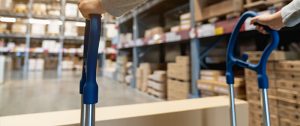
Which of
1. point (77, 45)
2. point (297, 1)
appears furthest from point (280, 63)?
point (77, 45)

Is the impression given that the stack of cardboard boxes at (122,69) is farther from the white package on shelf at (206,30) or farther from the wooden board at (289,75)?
the wooden board at (289,75)

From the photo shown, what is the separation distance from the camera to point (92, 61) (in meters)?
0.44

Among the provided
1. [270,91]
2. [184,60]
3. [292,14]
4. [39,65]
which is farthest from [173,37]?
[39,65]

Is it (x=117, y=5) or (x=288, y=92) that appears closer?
(x=117, y=5)

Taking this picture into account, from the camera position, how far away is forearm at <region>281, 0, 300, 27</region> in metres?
0.55

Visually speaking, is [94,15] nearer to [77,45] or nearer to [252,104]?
[252,104]

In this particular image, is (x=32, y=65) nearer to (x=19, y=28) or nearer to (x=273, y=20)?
(x=19, y=28)

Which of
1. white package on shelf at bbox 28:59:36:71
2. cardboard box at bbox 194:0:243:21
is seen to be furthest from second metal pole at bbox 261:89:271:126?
white package on shelf at bbox 28:59:36:71

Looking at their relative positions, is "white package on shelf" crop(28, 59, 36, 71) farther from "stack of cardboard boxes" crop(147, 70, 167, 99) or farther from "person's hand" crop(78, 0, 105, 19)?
"person's hand" crop(78, 0, 105, 19)

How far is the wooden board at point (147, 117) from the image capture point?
74 cm

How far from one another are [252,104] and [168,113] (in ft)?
3.38

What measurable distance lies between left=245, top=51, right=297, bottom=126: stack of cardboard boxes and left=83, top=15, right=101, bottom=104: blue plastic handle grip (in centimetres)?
139

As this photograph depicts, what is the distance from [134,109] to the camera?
91cm

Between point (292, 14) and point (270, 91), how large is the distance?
103cm
